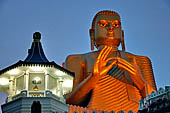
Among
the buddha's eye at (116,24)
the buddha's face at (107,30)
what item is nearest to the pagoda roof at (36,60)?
the buddha's face at (107,30)

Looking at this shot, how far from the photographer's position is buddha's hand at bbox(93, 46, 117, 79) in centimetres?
2086

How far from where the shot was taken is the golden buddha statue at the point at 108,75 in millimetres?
21469

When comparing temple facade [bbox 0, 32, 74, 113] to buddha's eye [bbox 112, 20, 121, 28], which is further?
buddha's eye [bbox 112, 20, 121, 28]

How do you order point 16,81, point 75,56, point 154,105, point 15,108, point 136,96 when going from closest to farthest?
point 154,105 < point 15,108 < point 16,81 < point 136,96 < point 75,56

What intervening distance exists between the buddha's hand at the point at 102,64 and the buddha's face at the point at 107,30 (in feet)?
9.12

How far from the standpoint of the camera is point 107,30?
23875 millimetres

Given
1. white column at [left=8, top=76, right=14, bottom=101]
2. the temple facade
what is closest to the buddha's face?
the temple facade

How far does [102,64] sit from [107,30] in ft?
11.1

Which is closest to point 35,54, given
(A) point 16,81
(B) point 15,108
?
(A) point 16,81

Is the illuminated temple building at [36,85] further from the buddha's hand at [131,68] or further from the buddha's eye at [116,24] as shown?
the buddha's eye at [116,24]

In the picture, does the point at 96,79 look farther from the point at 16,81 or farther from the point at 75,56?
the point at 16,81

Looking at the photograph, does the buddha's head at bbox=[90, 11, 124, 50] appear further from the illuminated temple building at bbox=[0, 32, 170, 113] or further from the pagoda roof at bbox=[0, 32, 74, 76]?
the illuminated temple building at bbox=[0, 32, 170, 113]

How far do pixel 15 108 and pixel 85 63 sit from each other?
7324 mm

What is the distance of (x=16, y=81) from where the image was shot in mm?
18016
